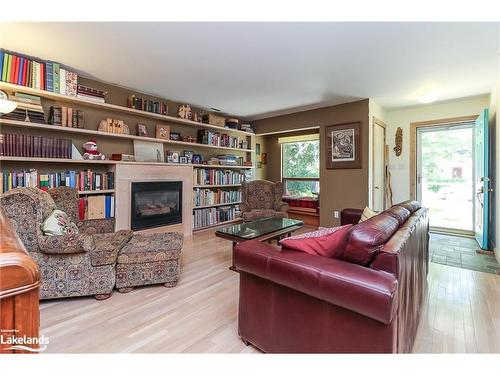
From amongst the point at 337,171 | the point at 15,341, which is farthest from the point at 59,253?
the point at 337,171

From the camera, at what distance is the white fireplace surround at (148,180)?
3.34 m

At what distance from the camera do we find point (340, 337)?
3.41ft

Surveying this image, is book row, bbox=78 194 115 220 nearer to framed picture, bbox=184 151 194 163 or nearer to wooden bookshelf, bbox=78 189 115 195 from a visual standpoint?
wooden bookshelf, bbox=78 189 115 195

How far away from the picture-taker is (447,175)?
14.6 feet

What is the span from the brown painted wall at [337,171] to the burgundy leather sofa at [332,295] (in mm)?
2943

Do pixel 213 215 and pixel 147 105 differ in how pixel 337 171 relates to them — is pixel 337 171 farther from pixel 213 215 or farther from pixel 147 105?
pixel 147 105

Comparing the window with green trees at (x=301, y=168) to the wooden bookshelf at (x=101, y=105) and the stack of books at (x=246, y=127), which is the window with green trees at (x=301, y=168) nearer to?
the stack of books at (x=246, y=127)

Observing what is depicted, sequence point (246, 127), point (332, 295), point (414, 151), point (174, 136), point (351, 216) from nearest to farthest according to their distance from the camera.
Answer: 1. point (332, 295)
2. point (351, 216)
3. point (174, 136)
4. point (414, 151)
5. point (246, 127)

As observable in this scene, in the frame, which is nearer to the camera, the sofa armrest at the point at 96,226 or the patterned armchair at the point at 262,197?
the sofa armrest at the point at 96,226

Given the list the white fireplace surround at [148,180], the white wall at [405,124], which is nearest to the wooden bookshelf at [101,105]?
the white fireplace surround at [148,180]

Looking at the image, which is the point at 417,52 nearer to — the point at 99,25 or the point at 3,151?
the point at 99,25

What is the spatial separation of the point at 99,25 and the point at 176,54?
716mm

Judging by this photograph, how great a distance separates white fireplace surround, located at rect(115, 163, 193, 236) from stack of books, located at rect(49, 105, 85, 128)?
69 cm

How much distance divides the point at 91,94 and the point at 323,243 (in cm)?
338
